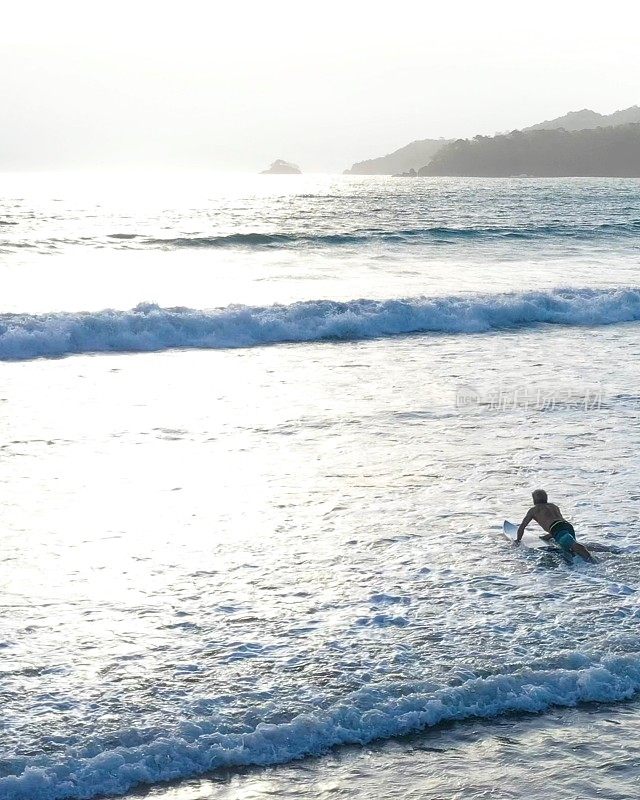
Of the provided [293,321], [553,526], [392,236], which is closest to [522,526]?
[553,526]

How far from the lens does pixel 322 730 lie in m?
5.65

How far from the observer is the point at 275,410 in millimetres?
14156

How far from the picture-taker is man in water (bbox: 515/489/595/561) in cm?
818

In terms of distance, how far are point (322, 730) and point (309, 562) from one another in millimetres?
2639

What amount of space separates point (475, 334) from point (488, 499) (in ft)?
42.4

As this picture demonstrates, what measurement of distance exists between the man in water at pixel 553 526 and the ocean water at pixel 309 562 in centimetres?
16

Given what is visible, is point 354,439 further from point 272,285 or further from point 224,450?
point 272,285

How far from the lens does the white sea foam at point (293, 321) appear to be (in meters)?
20.1

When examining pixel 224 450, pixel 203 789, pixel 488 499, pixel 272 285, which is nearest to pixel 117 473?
pixel 224 450

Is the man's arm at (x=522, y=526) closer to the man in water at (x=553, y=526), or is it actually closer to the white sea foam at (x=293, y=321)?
the man in water at (x=553, y=526)

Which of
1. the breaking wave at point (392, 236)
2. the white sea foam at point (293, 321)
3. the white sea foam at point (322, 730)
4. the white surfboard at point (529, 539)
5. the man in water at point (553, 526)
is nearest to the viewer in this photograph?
the white sea foam at point (322, 730)

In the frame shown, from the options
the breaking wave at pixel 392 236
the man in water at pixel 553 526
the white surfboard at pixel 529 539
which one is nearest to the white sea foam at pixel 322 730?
the man in water at pixel 553 526

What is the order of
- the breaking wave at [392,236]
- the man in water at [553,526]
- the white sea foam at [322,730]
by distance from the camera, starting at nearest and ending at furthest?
the white sea foam at [322,730], the man in water at [553,526], the breaking wave at [392,236]

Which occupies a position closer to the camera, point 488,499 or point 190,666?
point 190,666
